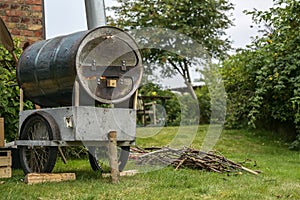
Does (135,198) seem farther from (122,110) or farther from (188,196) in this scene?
(122,110)

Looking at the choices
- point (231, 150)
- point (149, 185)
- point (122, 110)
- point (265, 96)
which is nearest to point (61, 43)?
point (122, 110)

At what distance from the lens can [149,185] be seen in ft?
11.1

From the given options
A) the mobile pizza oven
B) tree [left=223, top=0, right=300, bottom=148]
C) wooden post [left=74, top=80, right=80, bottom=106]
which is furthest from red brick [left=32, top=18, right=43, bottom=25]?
tree [left=223, top=0, right=300, bottom=148]

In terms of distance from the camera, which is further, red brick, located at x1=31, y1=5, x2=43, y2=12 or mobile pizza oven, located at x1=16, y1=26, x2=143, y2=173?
red brick, located at x1=31, y1=5, x2=43, y2=12

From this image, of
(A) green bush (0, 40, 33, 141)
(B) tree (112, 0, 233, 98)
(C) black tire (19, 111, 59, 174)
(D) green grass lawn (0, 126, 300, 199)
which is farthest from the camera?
(B) tree (112, 0, 233, 98)

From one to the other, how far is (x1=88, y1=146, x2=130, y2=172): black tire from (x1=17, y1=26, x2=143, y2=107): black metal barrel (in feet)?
1.72

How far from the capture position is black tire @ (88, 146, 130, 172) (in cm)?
407

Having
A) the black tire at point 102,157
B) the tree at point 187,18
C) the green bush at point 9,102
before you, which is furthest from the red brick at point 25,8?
the tree at point 187,18

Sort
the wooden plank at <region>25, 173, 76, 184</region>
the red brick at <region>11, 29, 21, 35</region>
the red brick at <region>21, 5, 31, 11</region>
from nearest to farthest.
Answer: the wooden plank at <region>25, 173, 76, 184</region>
the red brick at <region>11, 29, 21, 35</region>
the red brick at <region>21, 5, 31, 11</region>

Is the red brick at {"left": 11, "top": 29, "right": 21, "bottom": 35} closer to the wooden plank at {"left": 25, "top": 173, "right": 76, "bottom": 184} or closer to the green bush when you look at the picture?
the green bush

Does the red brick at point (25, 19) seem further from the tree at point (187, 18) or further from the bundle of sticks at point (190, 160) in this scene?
the tree at point (187, 18)

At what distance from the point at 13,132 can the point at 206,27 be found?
1053 cm

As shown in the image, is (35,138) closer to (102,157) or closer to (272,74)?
(102,157)

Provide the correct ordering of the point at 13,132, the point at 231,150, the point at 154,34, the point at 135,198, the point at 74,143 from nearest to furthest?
the point at 135,198, the point at 74,143, the point at 13,132, the point at 154,34, the point at 231,150
